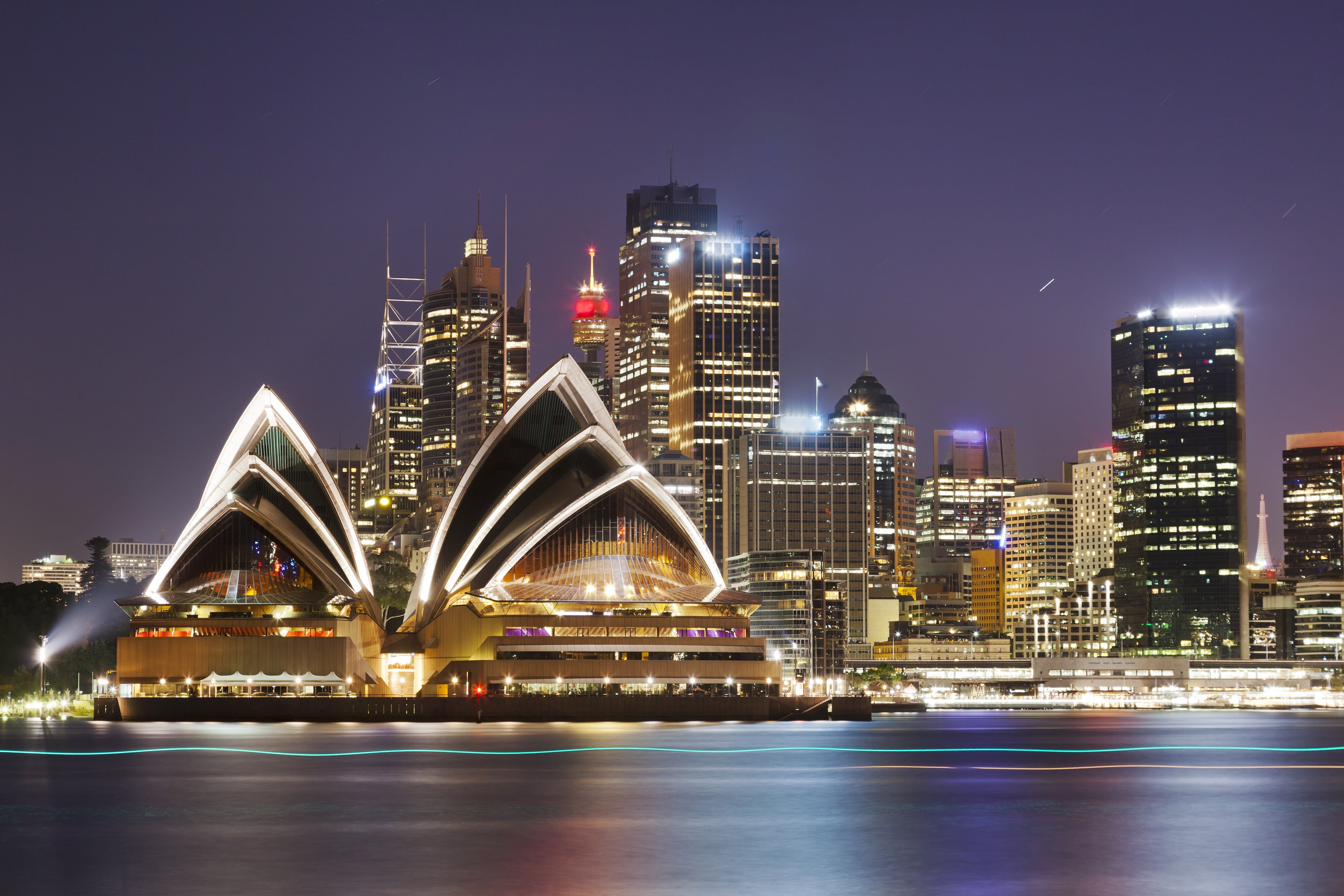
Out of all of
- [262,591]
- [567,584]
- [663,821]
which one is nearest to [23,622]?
[262,591]

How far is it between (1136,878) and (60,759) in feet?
155

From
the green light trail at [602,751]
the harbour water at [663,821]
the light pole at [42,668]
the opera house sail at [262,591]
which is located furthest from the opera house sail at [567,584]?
the harbour water at [663,821]

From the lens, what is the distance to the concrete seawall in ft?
374

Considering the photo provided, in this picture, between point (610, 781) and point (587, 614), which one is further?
point (587, 614)

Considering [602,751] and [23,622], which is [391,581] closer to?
[23,622]

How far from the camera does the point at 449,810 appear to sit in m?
42.1

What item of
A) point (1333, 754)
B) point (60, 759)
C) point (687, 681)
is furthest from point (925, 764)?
point (687, 681)

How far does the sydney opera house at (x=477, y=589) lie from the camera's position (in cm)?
11694

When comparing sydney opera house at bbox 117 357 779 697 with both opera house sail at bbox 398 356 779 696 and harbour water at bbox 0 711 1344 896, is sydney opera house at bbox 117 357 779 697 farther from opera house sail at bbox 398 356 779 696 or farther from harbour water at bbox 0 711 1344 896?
harbour water at bbox 0 711 1344 896

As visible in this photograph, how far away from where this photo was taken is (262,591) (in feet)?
391

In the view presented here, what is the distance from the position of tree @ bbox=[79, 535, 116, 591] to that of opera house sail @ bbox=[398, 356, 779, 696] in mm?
54863

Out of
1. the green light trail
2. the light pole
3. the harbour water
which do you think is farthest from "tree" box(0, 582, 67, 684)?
the green light trail

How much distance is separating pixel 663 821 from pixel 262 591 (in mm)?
84409

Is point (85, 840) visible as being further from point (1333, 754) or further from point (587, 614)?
point (587, 614)
